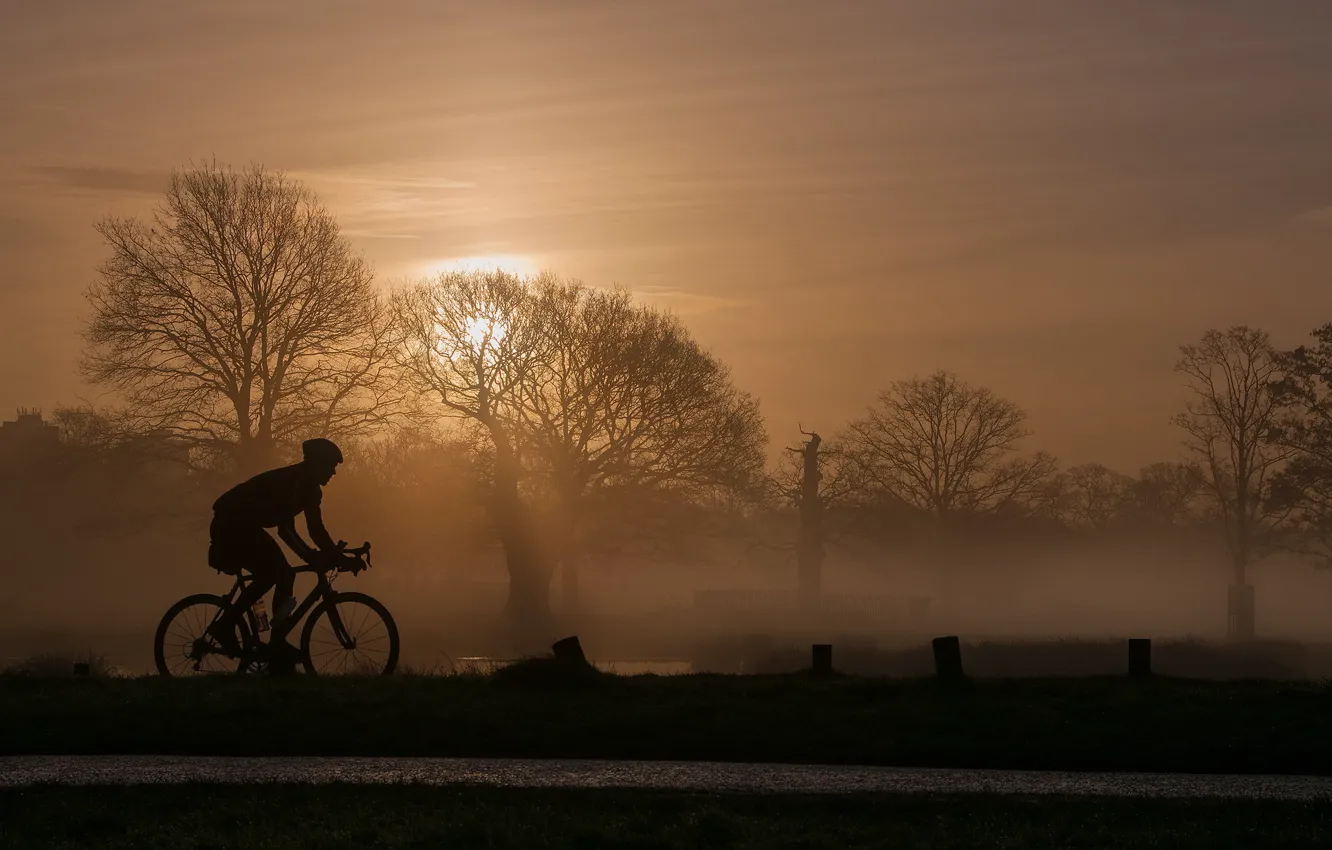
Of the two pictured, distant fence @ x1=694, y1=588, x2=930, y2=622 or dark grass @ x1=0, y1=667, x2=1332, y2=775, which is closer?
dark grass @ x1=0, y1=667, x2=1332, y2=775

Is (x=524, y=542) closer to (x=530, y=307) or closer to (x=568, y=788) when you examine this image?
(x=530, y=307)

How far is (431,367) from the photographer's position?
166ft

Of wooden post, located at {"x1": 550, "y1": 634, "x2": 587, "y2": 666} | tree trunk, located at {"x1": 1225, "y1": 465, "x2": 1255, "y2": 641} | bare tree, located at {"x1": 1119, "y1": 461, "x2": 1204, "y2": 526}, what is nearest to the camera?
wooden post, located at {"x1": 550, "y1": 634, "x2": 587, "y2": 666}

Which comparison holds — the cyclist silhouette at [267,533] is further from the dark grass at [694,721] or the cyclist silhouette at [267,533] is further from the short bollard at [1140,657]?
the short bollard at [1140,657]

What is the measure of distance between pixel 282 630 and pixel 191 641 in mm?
1291

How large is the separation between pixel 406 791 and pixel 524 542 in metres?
40.9

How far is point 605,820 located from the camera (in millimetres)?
8602

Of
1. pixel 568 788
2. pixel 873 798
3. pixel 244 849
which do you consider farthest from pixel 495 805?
pixel 873 798

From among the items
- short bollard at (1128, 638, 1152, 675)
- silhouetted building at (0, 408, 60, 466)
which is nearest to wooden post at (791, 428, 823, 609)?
silhouetted building at (0, 408, 60, 466)

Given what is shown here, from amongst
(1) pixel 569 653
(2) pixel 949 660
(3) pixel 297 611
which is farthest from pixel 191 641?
(2) pixel 949 660

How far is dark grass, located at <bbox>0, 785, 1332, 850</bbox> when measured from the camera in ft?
26.5

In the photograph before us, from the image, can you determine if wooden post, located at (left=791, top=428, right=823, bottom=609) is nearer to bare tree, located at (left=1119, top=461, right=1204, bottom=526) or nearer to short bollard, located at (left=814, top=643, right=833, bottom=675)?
bare tree, located at (left=1119, top=461, right=1204, bottom=526)

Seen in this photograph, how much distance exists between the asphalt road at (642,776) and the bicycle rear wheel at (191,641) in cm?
379

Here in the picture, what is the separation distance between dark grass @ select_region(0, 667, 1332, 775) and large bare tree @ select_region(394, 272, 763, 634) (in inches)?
1443
